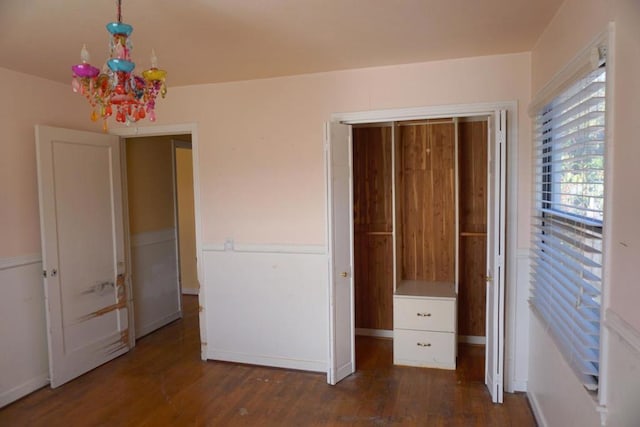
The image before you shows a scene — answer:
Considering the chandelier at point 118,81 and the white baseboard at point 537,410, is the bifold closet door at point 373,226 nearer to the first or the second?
the white baseboard at point 537,410

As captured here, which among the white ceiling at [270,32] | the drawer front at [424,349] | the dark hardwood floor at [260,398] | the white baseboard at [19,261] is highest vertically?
the white ceiling at [270,32]

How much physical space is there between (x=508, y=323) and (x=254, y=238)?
6.66 ft

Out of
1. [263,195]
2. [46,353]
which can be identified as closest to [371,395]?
[263,195]

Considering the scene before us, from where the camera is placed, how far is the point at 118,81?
1.72 meters

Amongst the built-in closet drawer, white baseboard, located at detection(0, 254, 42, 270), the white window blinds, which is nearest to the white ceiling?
the white window blinds

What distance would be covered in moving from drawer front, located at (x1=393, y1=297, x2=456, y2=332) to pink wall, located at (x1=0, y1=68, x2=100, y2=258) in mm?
2887

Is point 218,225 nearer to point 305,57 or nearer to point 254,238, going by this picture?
point 254,238

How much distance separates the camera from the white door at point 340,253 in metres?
3.12

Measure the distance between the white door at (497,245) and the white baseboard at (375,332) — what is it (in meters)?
1.36

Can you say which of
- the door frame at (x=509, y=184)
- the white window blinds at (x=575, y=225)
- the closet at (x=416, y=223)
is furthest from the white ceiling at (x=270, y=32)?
the closet at (x=416, y=223)

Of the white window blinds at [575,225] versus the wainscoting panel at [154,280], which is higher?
the white window blinds at [575,225]

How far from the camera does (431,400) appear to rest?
9.82 feet

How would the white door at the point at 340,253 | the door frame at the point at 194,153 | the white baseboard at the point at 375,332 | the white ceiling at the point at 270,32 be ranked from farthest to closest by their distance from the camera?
the white baseboard at the point at 375,332
the door frame at the point at 194,153
the white door at the point at 340,253
the white ceiling at the point at 270,32

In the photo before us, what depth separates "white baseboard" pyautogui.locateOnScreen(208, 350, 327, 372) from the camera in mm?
3486
